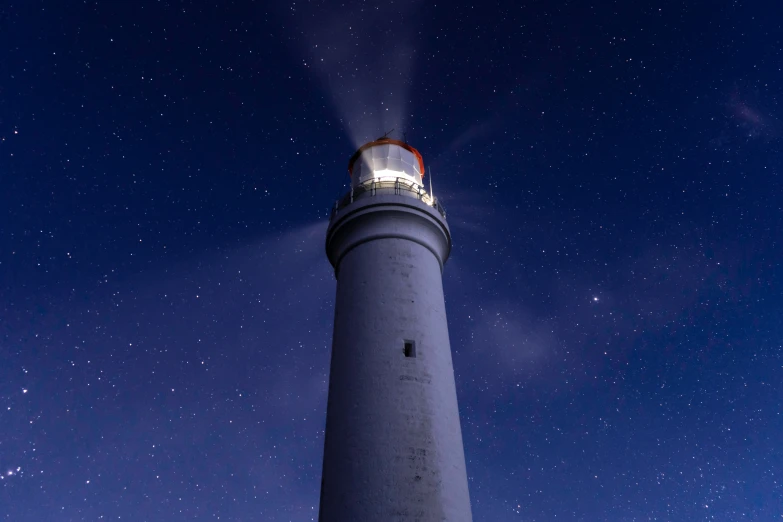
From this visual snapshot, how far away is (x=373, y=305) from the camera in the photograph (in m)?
13.1

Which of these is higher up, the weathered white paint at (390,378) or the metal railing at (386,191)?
the metal railing at (386,191)

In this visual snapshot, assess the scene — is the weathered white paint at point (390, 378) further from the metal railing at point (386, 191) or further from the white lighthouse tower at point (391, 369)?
the metal railing at point (386, 191)

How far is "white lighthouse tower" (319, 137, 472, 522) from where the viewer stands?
1067cm

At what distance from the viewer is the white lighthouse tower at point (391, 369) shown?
10.7 metres

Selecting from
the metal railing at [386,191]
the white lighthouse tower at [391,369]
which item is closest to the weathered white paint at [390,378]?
the white lighthouse tower at [391,369]

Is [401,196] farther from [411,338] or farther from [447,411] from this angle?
[447,411]

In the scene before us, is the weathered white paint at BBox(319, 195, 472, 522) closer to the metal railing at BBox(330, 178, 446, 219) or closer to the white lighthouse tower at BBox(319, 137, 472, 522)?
the white lighthouse tower at BBox(319, 137, 472, 522)

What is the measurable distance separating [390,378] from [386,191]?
5577mm

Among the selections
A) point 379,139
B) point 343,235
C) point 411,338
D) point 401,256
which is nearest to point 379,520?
point 411,338

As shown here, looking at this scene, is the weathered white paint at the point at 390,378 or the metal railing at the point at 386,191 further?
the metal railing at the point at 386,191

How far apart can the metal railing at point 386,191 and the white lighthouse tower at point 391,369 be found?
3 cm

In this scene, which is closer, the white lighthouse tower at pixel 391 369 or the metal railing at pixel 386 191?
the white lighthouse tower at pixel 391 369

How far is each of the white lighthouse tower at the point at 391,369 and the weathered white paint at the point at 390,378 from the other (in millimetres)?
22

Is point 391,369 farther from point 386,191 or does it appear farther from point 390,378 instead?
point 386,191
